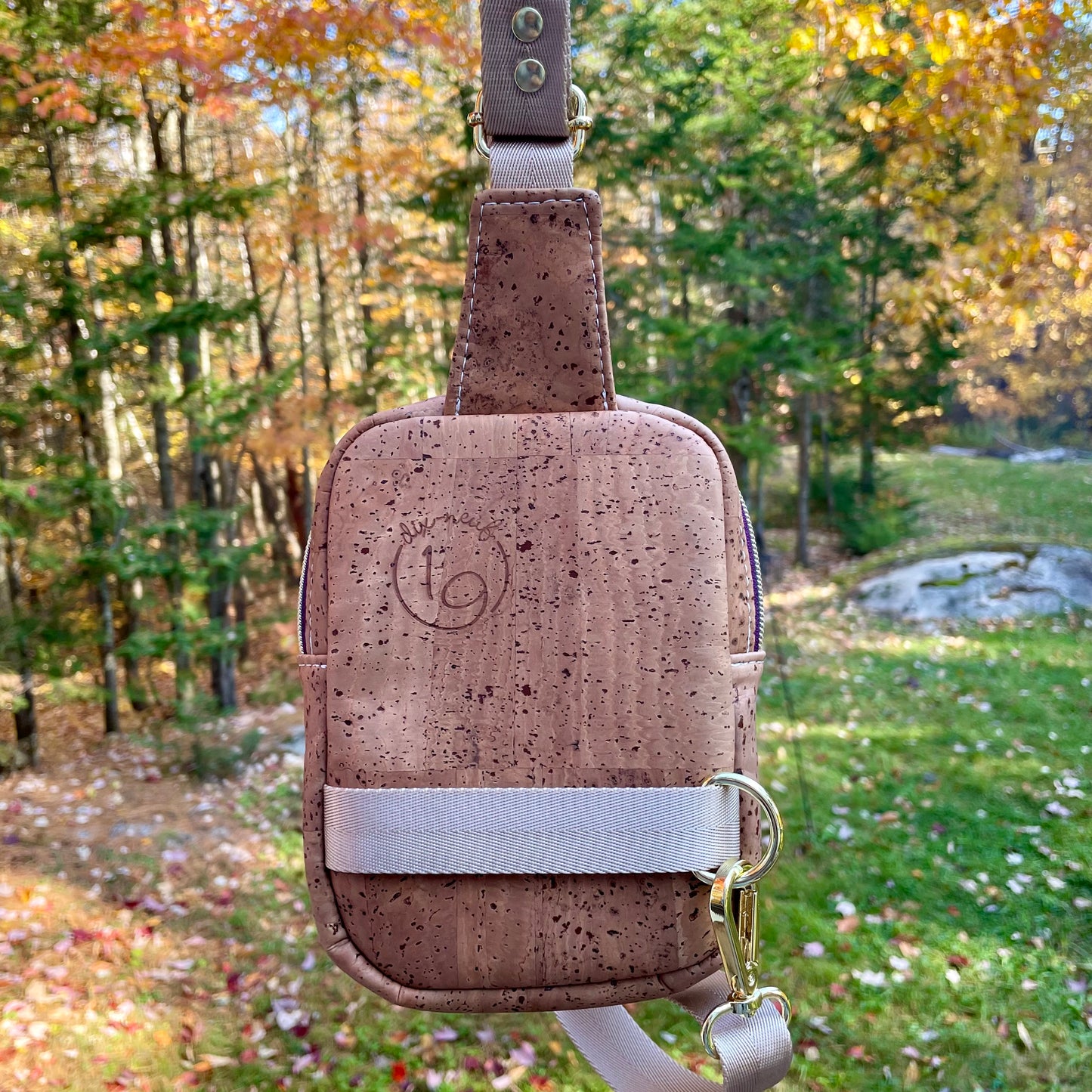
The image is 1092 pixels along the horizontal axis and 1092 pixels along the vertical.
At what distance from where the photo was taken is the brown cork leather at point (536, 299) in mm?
789

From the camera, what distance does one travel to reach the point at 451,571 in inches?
31.7

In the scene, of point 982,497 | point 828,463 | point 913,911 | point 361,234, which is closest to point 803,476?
point 828,463

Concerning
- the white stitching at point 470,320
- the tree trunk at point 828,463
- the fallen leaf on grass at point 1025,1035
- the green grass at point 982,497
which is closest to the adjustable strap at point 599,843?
the white stitching at point 470,320

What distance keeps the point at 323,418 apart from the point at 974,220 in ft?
24.6

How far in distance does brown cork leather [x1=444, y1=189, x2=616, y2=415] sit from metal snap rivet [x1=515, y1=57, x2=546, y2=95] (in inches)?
4.0

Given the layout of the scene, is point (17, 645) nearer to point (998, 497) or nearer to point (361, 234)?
point (361, 234)

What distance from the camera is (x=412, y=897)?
0.81 m

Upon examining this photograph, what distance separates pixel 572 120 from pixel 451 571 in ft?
1.45

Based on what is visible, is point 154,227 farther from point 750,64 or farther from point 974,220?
point 974,220

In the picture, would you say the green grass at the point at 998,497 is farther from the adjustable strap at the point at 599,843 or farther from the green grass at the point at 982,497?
the adjustable strap at the point at 599,843

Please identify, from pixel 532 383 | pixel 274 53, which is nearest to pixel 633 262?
pixel 274 53

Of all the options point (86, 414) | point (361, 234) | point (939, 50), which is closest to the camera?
point (939, 50)

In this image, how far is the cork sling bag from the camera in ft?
2.59

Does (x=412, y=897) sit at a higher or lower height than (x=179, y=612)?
higher
